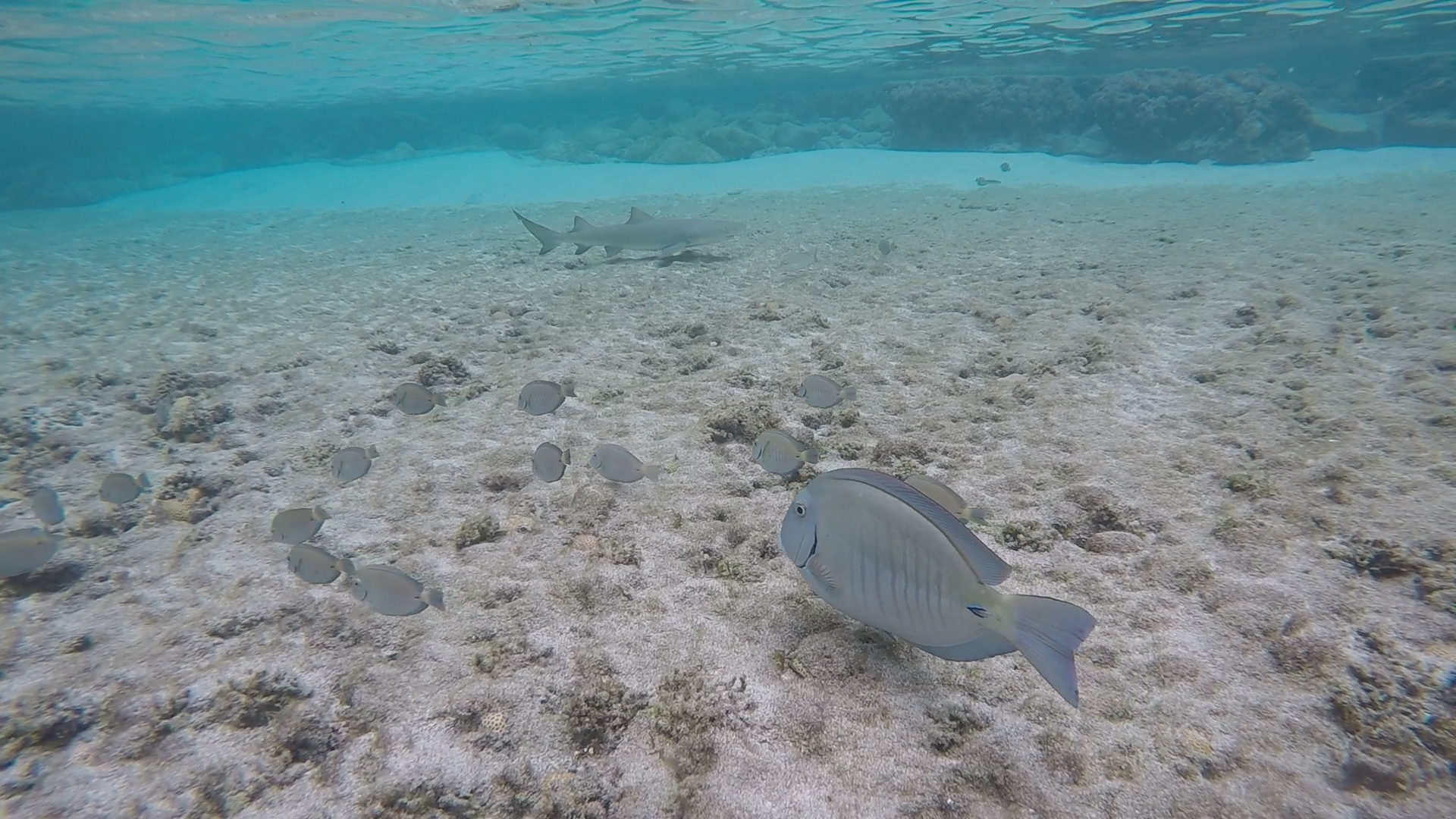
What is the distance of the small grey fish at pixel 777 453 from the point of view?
3.48m

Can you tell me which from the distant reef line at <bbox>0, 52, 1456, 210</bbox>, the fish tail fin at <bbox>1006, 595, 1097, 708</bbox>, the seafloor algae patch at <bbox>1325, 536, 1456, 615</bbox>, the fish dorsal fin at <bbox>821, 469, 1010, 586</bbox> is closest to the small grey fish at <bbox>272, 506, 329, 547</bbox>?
the fish dorsal fin at <bbox>821, 469, 1010, 586</bbox>

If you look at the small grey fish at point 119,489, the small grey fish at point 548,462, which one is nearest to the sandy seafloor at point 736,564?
the small grey fish at point 119,489

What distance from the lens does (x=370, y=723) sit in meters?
2.37

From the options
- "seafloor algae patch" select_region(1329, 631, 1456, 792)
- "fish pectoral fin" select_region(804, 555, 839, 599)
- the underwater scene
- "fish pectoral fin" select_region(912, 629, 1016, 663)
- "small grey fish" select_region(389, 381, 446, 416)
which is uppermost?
"fish pectoral fin" select_region(804, 555, 839, 599)

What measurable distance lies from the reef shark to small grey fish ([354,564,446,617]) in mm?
7966

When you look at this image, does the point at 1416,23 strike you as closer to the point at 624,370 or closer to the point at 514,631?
the point at 624,370

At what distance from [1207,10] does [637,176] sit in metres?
23.4

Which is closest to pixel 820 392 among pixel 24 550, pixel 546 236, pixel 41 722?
pixel 41 722

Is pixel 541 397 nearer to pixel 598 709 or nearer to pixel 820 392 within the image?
pixel 820 392

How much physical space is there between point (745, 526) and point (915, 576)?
1.59m

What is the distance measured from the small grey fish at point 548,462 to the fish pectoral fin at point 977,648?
248 centimetres

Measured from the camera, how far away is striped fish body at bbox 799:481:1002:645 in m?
1.96

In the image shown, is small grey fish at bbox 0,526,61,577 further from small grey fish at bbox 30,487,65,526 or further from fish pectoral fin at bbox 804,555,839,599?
fish pectoral fin at bbox 804,555,839,599

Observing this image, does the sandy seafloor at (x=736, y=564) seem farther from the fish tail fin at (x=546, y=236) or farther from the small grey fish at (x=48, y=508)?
the fish tail fin at (x=546, y=236)
